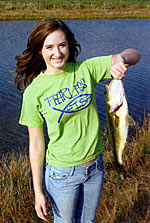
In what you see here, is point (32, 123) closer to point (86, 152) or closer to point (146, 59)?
point (86, 152)

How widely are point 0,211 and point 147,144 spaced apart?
8.96 feet

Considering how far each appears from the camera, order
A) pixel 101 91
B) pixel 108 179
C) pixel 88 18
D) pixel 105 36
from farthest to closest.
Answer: pixel 88 18 < pixel 105 36 < pixel 101 91 < pixel 108 179

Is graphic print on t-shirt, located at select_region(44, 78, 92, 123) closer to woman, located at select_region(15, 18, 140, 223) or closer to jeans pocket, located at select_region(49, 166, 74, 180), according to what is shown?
woman, located at select_region(15, 18, 140, 223)

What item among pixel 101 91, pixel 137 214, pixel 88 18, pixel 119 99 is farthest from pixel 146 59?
pixel 88 18

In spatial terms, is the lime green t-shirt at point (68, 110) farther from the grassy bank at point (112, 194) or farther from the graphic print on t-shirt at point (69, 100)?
the grassy bank at point (112, 194)

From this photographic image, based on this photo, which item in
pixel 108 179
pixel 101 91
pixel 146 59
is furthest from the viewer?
pixel 146 59

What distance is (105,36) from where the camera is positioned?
1734 centimetres

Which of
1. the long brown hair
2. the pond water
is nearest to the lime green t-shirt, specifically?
the long brown hair

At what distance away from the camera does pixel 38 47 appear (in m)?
2.07

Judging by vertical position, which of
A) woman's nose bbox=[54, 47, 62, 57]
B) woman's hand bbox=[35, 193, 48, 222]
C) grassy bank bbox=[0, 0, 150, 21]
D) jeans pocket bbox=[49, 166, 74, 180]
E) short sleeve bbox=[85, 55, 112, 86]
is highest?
grassy bank bbox=[0, 0, 150, 21]

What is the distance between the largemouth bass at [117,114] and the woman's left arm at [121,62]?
0.07 m

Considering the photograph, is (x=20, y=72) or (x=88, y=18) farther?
(x=88, y=18)

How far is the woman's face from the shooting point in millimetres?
1948

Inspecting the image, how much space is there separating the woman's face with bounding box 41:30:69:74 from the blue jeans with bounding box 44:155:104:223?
30.9 inches
